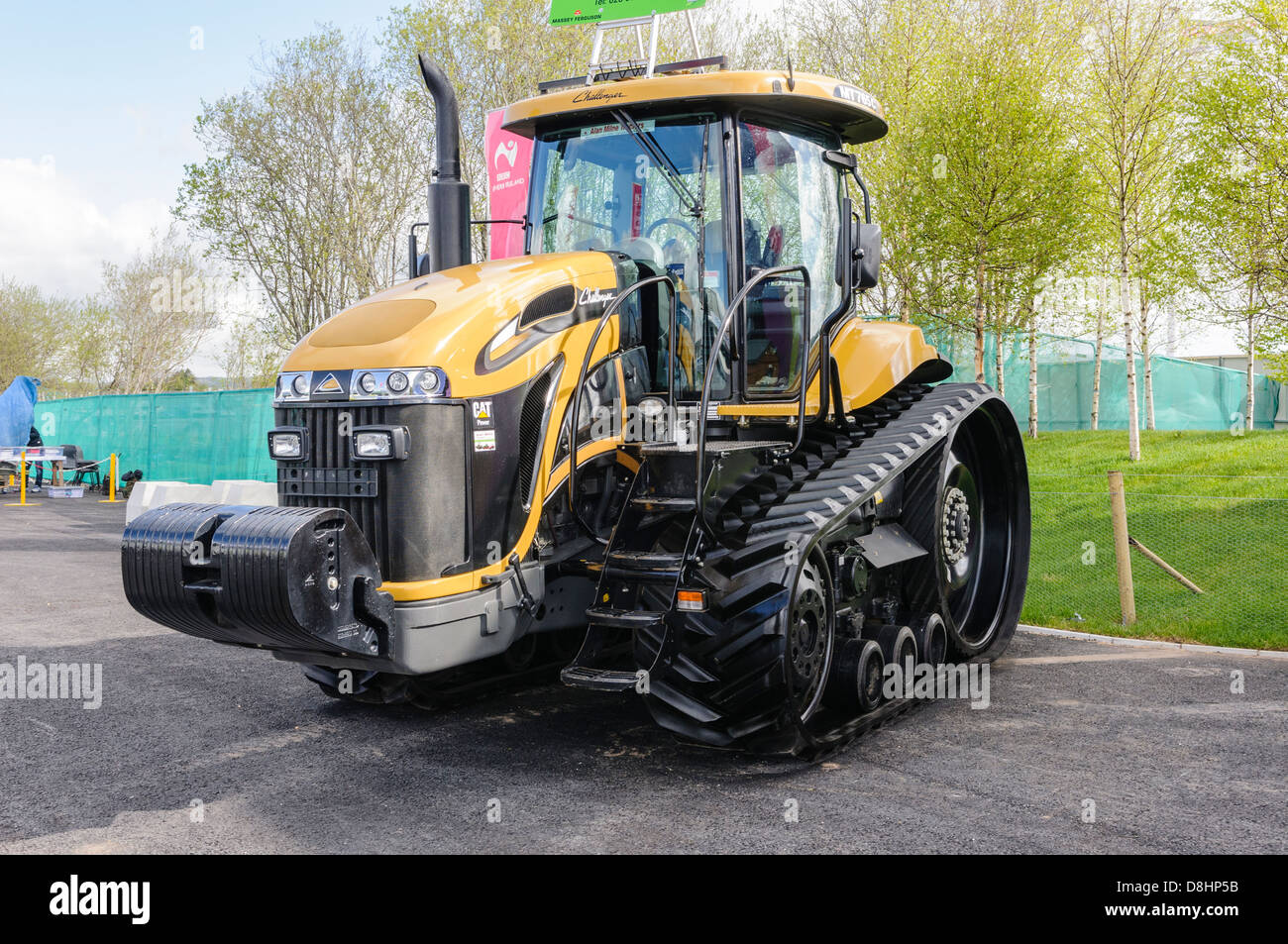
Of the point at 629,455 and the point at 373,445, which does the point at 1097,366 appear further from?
the point at 373,445

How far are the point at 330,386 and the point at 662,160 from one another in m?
2.06

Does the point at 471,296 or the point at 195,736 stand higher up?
the point at 471,296

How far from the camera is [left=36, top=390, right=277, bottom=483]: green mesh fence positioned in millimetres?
19875

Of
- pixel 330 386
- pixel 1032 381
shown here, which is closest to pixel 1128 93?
pixel 1032 381

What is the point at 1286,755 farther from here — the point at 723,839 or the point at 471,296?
the point at 471,296

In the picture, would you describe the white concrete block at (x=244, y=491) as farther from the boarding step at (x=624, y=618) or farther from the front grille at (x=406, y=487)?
the boarding step at (x=624, y=618)

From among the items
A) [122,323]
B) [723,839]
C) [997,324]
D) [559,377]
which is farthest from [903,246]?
[122,323]

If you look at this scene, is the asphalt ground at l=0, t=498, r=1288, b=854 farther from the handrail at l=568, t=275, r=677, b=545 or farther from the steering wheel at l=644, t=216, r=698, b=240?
the steering wheel at l=644, t=216, r=698, b=240

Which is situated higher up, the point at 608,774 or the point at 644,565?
the point at 644,565

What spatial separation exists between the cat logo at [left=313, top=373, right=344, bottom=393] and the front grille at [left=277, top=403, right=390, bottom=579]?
2.8 inches

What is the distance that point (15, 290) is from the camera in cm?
4719

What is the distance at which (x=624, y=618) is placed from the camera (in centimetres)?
491

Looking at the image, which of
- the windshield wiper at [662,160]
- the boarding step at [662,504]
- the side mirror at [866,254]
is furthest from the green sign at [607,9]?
the boarding step at [662,504]

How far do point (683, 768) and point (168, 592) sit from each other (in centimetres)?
237
